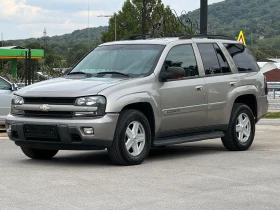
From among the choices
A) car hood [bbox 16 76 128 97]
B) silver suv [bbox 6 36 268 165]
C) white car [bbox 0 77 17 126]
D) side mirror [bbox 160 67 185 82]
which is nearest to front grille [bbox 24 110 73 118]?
silver suv [bbox 6 36 268 165]

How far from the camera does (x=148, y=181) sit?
9.70 metres

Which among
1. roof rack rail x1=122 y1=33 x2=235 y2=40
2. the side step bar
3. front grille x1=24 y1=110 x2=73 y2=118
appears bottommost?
the side step bar

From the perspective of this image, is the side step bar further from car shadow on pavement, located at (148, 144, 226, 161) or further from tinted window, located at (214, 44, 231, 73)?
tinted window, located at (214, 44, 231, 73)

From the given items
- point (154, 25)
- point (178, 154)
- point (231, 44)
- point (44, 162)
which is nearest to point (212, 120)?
point (178, 154)

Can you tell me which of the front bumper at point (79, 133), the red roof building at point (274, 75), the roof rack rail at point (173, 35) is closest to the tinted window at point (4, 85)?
the roof rack rail at point (173, 35)

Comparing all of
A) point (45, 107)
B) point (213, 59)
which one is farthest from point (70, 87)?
point (213, 59)

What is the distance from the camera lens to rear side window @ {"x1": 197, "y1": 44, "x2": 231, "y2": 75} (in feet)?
42.7

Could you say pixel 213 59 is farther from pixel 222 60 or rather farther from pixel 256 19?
pixel 256 19

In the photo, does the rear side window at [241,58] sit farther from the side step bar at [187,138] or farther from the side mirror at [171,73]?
the side mirror at [171,73]

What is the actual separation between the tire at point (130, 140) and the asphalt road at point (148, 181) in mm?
148

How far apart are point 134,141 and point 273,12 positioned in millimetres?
112006

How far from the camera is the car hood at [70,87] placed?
1098 centimetres

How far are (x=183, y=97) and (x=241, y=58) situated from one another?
2.06m

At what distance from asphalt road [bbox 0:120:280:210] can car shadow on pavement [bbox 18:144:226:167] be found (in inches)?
0.5
